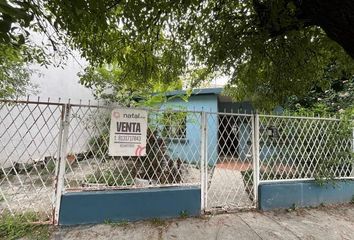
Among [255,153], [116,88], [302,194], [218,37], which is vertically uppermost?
[218,37]

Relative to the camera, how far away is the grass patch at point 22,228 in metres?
3.61

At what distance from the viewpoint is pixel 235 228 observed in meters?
4.25

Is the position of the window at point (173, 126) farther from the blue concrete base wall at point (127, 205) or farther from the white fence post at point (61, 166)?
the white fence post at point (61, 166)

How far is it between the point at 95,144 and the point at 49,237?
140cm

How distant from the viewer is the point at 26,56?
214 inches

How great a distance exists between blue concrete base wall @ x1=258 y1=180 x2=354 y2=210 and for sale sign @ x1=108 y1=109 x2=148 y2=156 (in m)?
2.27

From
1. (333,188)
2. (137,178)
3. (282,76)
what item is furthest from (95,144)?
(333,188)

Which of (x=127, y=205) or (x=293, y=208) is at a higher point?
(x=127, y=205)

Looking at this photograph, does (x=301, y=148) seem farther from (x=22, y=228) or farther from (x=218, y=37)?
(x=22, y=228)

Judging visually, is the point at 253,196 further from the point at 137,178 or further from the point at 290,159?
the point at 137,178

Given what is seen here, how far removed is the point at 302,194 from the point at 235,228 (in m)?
1.82

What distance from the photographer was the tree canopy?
3.02m

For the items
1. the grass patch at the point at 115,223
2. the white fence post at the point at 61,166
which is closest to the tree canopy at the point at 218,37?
the white fence post at the point at 61,166

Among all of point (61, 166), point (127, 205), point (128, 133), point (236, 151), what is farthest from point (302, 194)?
point (61, 166)
